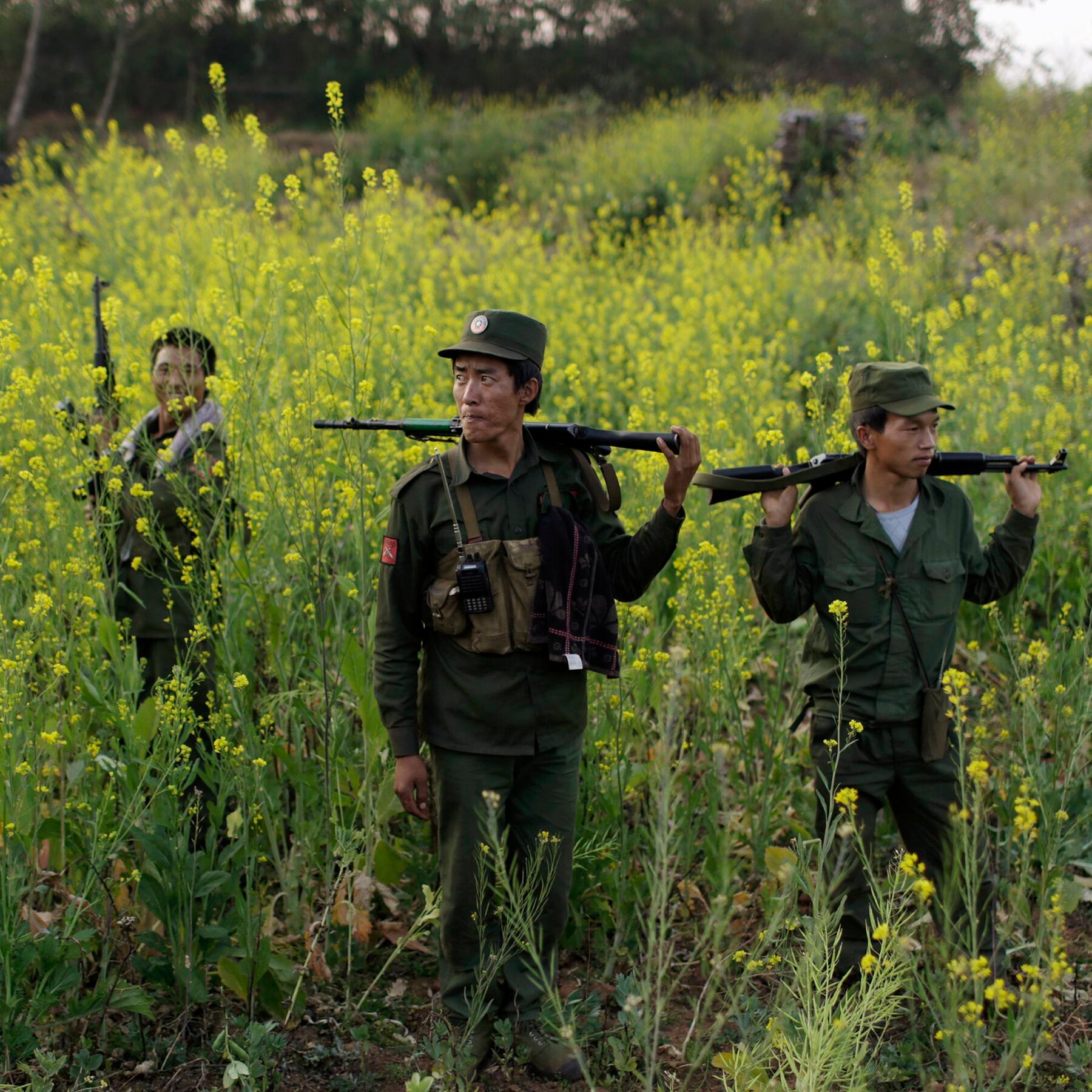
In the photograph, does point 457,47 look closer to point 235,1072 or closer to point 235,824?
point 235,824

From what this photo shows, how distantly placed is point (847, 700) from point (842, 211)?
9.56m

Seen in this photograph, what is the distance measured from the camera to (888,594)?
299cm

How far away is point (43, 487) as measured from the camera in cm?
329

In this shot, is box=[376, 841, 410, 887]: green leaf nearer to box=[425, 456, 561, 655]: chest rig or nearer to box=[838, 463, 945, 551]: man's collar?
box=[425, 456, 561, 655]: chest rig

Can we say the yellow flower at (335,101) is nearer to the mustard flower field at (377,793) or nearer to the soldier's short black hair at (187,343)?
the mustard flower field at (377,793)

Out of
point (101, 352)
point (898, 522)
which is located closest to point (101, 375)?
point (101, 352)

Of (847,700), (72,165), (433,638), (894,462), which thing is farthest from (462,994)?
(72,165)

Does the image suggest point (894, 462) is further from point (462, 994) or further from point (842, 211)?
point (842, 211)

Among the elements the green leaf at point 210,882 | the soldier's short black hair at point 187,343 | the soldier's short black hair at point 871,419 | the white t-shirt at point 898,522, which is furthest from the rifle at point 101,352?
the white t-shirt at point 898,522

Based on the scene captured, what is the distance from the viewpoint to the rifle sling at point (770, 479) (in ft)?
9.73

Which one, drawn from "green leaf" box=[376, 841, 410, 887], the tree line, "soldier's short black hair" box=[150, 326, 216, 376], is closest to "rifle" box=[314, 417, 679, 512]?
"soldier's short black hair" box=[150, 326, 216, 376]

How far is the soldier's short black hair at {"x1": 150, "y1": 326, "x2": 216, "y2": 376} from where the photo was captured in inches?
154

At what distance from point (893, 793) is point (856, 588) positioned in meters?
0.58

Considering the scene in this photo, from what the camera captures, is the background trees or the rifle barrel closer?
the rifle barrel
